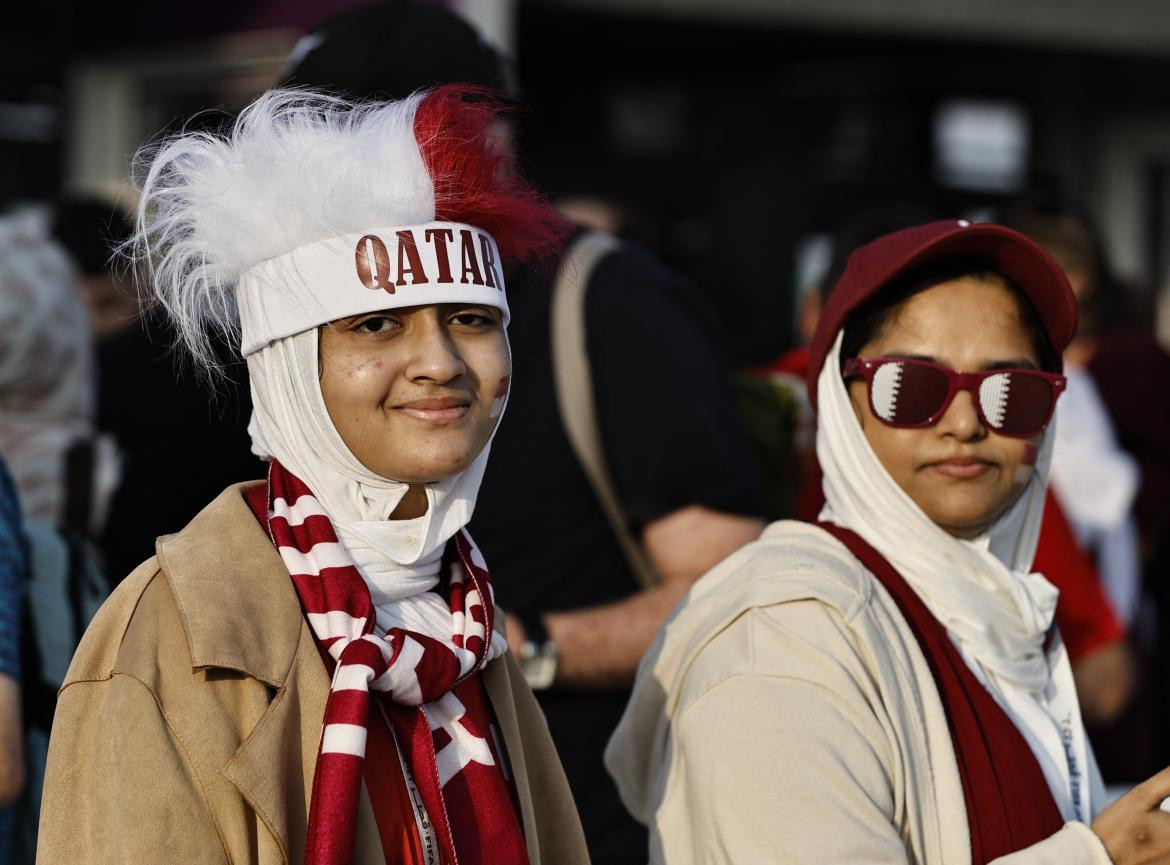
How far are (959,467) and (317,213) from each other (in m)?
1.10

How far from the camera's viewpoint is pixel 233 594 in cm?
194

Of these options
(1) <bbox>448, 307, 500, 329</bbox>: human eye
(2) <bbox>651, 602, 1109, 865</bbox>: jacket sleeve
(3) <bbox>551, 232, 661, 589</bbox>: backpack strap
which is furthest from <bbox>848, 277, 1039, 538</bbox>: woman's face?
(1) <bbox>448, 307, 500, 329</bbox>: human eye

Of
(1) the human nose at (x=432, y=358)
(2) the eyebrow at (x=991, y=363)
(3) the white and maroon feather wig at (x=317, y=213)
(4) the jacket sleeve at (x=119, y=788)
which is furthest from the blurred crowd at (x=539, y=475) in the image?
(4) the jacket sleeve at (x=119, y=788)

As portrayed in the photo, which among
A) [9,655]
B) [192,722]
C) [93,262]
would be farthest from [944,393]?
[93,262]

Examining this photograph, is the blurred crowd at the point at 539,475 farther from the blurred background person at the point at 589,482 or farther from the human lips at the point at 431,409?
the human lips at the point at 431,409

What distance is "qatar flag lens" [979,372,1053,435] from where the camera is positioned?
261 cm

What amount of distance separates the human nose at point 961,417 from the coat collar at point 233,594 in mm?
1092

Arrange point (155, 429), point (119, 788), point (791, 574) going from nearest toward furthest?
point (119, 788)
point (791, 574)
point (155, 429)

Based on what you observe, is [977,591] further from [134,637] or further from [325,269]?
[134,637]

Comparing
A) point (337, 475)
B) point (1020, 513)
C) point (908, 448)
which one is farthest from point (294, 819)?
point (1020, 513)

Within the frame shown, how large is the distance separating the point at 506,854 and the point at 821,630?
0.57 m

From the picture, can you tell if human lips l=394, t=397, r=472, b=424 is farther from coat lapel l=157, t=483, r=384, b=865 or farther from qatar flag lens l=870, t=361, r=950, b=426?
qatar flag lens l=870, t=361, r=950, b=426

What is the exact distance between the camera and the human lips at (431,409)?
2.07 meters

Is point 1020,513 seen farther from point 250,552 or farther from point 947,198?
point 947,198
